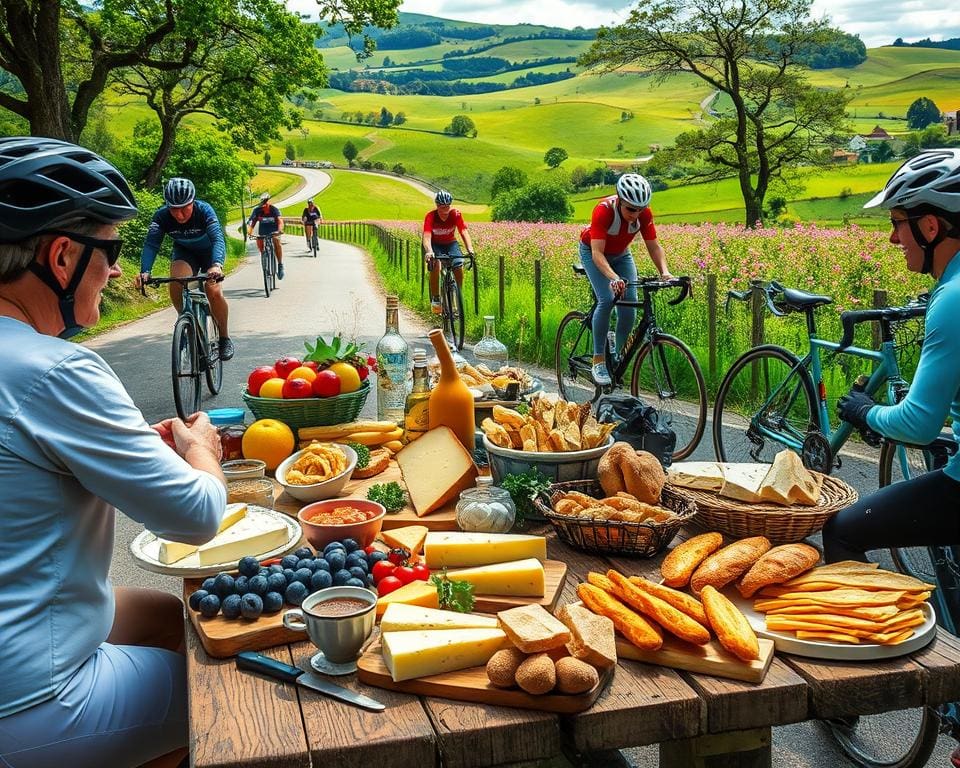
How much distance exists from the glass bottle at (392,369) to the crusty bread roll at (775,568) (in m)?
2.15

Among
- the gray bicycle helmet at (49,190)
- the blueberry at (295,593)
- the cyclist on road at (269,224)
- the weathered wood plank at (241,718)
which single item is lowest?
the cyclist on road at (269,224)

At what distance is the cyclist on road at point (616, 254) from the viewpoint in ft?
27.9

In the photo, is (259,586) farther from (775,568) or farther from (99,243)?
(775,568)

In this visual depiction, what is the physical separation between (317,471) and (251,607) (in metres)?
1.10

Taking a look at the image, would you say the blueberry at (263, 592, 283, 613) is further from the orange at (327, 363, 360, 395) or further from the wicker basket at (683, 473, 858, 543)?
the orange at (327, 363, 360, 395)

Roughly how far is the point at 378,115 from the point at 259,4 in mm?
163098

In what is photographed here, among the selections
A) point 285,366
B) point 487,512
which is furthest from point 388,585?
point 285,366

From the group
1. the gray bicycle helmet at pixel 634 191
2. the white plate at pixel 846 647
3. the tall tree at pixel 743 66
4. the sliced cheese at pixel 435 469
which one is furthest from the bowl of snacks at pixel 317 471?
the tall tree at pixel 743 66

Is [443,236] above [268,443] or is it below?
below

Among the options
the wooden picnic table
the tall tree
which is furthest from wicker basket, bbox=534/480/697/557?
the tall tree

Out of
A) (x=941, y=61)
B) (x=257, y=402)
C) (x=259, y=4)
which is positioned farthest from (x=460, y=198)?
(x=257, y=402)

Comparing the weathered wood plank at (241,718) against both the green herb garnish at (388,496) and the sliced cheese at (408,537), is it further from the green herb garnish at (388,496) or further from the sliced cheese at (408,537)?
the green herb garnish at (388,496)

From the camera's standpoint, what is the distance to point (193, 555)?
8.48ft

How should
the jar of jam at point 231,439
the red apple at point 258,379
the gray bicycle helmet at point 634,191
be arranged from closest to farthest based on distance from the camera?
the jar of jam at point 231,439 < the red apple at point 258,379 < the gray bicycle helmet at point 634,191
